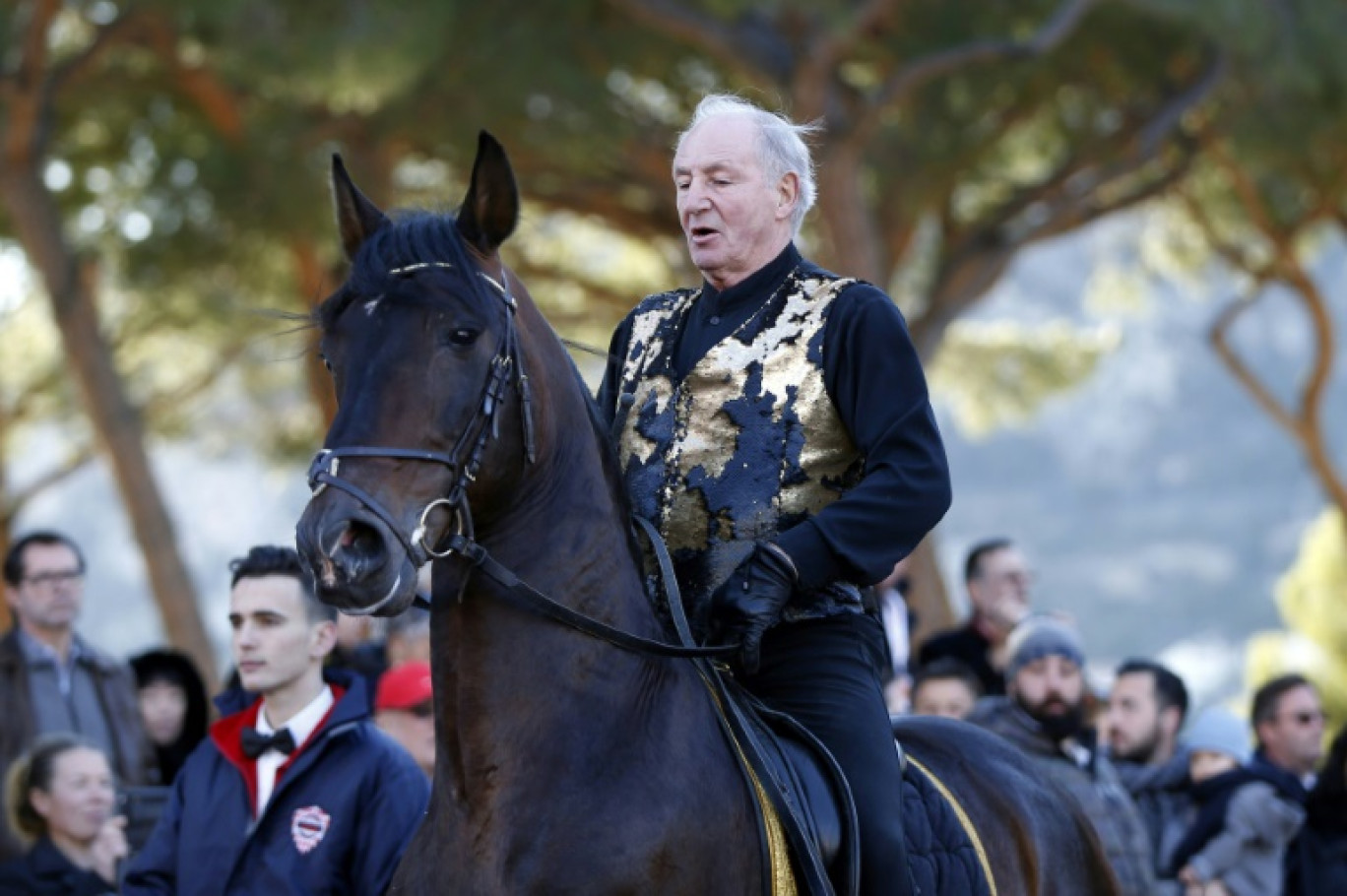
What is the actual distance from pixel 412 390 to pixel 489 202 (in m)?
0.50

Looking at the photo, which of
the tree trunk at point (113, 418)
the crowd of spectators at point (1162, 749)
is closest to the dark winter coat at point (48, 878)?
the crowd of spectators at point (1162, 749)

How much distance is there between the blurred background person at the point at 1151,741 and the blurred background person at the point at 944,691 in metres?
0.99

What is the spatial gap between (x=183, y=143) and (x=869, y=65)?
221 inches

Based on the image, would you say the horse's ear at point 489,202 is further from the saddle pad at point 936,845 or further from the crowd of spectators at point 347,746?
the saddle pad at point 936,845

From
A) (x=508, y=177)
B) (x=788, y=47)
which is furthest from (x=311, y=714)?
(x=788, y=47)

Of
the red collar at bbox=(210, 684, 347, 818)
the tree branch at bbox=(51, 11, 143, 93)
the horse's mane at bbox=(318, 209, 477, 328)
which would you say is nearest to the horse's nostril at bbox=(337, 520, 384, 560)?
the horse's mane at bbox=(318, 209, 477, 328)

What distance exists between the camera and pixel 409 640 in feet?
29.7

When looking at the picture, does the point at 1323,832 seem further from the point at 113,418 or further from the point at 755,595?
the point at 113,418

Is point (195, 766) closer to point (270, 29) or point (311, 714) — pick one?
point (311, 714)

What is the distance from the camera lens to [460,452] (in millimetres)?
4031

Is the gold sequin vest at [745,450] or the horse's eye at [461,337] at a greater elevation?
the horse's eye at [461,337]

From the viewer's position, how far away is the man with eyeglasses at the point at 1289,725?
33.5ft

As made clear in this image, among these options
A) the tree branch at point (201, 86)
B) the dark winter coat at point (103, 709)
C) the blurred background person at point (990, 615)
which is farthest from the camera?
the tree branch at point (201, 86)

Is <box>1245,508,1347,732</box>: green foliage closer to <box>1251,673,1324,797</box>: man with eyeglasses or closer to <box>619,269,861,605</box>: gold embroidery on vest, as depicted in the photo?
<box>1251,673,1324,797</box>: man with eyeglasses
